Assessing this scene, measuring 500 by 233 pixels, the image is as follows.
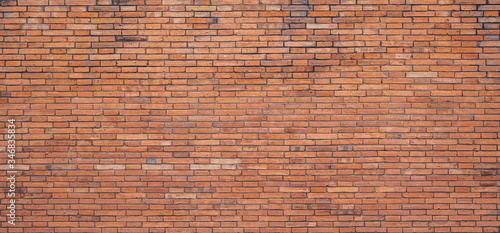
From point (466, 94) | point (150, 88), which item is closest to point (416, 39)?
point (466, 94)

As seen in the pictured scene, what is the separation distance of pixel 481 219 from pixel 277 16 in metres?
3.40

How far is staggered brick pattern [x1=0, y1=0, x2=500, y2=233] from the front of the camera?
11.2ft

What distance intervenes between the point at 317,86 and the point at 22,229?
3.90 metres

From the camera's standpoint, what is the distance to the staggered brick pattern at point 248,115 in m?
3.42

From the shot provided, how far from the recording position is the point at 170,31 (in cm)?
344

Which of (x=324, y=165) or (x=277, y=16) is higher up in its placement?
(x=277, y=16)

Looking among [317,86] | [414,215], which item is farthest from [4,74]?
[414,215]

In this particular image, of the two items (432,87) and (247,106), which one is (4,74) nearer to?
(247,106)

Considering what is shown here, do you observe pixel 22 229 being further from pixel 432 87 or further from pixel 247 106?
pixel 432 87

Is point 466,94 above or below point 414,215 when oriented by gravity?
above

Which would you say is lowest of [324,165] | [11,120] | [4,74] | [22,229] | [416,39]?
[22,229]

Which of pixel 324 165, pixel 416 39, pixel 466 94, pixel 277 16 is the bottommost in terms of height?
pixel 324 165

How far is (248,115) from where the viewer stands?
343 centimetres

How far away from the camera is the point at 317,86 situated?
3.43 m
